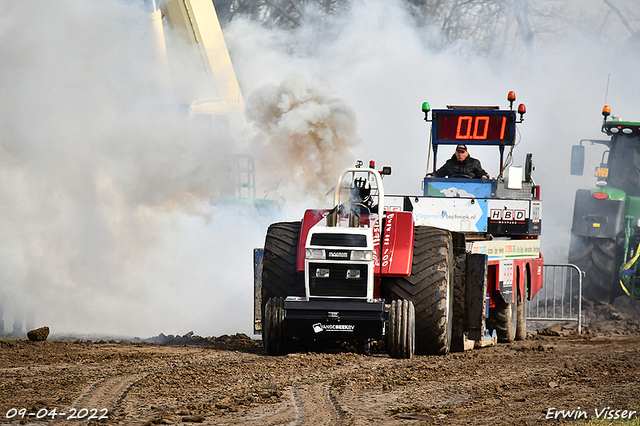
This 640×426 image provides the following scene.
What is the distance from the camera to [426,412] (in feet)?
19.9

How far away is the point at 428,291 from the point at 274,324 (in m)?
1.69

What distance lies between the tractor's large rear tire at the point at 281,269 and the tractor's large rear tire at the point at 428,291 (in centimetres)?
99

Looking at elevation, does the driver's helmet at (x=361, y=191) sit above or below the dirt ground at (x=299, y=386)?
above

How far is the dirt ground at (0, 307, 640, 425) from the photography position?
5887 mm

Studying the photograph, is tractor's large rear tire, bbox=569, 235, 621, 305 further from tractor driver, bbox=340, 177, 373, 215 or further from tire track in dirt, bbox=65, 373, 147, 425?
tire track in dirt, bbox=65, 373, 147, 425

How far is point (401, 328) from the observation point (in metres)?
8.51

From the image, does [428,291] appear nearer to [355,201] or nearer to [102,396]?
[355,201]

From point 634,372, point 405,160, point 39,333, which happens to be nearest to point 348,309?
point 634,372

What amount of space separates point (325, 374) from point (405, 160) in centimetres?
1926

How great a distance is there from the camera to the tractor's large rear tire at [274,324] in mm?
8734

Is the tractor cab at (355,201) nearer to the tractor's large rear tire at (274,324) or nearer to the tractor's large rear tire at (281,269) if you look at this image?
the tractor's large rear tire at (281,269)

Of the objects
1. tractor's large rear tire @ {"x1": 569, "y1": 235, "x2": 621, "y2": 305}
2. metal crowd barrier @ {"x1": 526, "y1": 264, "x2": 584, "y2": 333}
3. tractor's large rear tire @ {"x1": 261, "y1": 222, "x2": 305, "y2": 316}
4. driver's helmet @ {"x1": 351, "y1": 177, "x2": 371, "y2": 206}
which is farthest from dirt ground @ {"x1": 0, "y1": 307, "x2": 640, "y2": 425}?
tractor's large rear tire @ {"x1": 569, "y1": 235, "x2": 621, "y2": 305}

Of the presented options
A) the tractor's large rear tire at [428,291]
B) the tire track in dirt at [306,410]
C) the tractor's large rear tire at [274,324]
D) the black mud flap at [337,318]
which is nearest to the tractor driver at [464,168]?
the tractor's large rear tire at [428,291]

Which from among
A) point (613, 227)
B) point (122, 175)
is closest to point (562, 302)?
point (613, 227)
